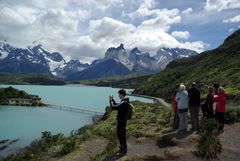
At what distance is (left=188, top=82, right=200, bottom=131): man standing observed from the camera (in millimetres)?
19266

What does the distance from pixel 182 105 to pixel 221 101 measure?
2387 mm

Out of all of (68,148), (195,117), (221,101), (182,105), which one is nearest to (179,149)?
(182,105)

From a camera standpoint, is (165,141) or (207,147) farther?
(165,141)

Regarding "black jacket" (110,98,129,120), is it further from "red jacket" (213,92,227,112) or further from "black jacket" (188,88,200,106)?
"red jacket" (213,92,227,112)

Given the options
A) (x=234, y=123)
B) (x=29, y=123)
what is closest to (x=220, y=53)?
(x=29, y=123)

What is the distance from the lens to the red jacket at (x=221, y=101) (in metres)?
19.5

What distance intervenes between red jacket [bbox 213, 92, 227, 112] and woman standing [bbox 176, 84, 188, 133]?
2014mm

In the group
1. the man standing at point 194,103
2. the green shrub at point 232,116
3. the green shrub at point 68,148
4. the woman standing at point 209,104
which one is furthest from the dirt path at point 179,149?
the green shrub at point 68,148

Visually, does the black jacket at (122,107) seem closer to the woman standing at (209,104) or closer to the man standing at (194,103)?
the man standing at (194,103)

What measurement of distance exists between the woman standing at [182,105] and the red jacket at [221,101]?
6.61 feet

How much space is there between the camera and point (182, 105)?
19047 mm

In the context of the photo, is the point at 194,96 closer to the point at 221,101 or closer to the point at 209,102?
the point at 221,101

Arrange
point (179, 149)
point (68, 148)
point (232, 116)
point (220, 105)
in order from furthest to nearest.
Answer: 1. point (232, 116)
2. point (220, 105)
3. point (68, 148)
4. point (179, 149)

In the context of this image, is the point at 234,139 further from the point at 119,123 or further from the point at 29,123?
the point at 29,123
